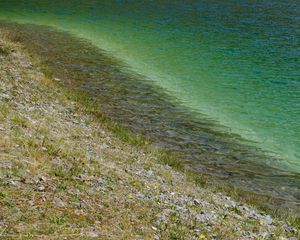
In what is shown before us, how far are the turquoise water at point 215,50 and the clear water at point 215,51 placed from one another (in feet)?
0.19

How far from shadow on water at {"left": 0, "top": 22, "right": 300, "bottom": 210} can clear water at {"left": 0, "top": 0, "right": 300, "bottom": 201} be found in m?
0.78

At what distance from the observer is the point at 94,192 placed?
13.2 metres

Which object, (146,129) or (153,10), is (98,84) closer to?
→ (146,129)

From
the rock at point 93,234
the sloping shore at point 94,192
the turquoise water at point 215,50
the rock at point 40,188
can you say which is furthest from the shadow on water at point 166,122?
the rock at point 93,234

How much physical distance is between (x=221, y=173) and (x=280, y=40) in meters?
32.0

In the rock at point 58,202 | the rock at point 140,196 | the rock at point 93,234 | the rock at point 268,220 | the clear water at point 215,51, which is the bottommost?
the rock at point 268,220

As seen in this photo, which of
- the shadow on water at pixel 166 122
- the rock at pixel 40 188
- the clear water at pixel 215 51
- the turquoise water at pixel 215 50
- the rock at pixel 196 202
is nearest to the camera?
the rock at pixel 40 188

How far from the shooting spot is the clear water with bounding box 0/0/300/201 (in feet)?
83.7

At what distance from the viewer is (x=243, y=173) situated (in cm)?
1919

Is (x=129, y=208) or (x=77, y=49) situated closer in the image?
(x=129, y=208)

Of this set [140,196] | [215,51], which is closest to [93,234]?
[140,196]

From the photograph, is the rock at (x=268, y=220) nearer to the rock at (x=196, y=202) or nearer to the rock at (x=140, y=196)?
the rock at (x=196, y=202)

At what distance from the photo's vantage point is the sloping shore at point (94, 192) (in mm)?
11195

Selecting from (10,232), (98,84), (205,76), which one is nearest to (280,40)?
(205,76)
